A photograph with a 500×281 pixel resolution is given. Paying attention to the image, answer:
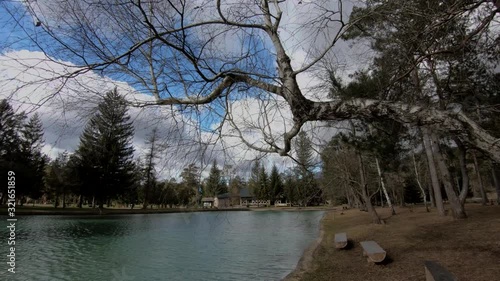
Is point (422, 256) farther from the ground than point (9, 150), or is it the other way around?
point (9, 150)

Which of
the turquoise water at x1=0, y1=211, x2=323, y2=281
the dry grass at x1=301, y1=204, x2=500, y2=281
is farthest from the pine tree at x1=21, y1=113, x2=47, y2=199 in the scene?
the dry grass at x1=301, y1=204, x2=500, y2=281

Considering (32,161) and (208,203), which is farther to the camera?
(32,161)

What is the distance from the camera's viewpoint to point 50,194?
4353 cm

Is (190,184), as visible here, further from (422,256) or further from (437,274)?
(422,256)

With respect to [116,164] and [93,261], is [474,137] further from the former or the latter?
[116,164]

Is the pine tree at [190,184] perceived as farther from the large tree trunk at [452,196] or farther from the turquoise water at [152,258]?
the large tree trunk at [452,196]

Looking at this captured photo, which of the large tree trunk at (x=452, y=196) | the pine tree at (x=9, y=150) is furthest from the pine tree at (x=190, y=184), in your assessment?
the pine tree at (x=9, y=150)

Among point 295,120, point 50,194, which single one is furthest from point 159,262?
point 50,194

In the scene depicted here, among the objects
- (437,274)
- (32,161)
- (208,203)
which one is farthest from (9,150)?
(437,274)

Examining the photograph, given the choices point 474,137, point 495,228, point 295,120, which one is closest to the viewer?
point 474,137

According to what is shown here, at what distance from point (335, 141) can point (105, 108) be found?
829 cm

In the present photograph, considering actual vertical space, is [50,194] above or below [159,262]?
above

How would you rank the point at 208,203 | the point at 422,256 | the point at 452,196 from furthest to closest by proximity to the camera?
the point at 452,196 < the point at 422,256 < the point at 208,203


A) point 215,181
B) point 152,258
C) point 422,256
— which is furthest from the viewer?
point 152,258
